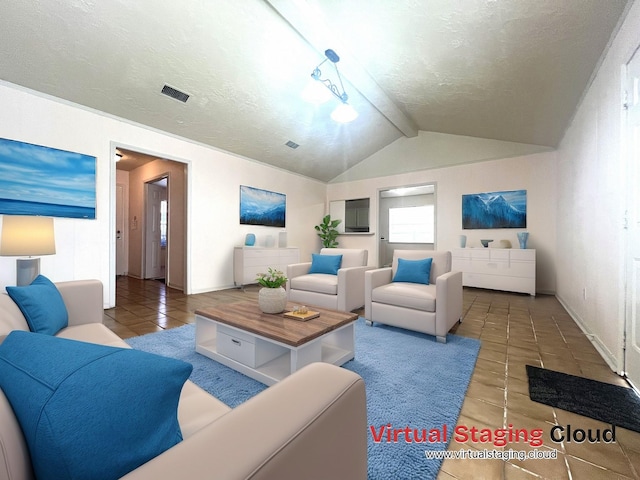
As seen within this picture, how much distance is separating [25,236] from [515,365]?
160 inches

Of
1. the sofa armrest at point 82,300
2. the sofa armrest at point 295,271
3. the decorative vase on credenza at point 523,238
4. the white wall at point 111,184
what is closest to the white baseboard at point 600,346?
the decorative vase on credenza at point 523,238

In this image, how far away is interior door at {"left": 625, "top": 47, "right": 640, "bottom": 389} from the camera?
5.53 ft

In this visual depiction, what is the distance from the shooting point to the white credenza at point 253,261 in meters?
4.80

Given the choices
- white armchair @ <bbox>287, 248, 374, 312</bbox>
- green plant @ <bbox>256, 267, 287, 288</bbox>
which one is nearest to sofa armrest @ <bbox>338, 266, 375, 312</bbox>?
white armchair @ <bbox>287, 248, 374, 312</bbox>

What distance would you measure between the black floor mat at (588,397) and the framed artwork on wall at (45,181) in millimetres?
4738

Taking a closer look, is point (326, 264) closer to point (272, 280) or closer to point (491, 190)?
point (272, 280)

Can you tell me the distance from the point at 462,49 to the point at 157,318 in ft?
13.9

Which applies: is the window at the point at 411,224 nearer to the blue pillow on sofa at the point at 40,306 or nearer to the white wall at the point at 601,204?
the white wall at the point at 601,204

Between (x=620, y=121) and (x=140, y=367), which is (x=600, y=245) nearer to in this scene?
(x=620, y=121)

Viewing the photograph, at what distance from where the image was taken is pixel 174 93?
3412 millimetres

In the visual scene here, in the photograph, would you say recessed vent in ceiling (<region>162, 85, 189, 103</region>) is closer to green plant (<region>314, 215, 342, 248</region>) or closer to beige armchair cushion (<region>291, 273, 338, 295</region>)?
beige armchair cushion (<region>291, 273, 338, 295</region>)

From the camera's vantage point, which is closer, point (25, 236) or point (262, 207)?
point (25, 236)

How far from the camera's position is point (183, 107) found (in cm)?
367

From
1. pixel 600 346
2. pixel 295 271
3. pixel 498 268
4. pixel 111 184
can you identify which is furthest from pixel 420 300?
pixel 111 184
